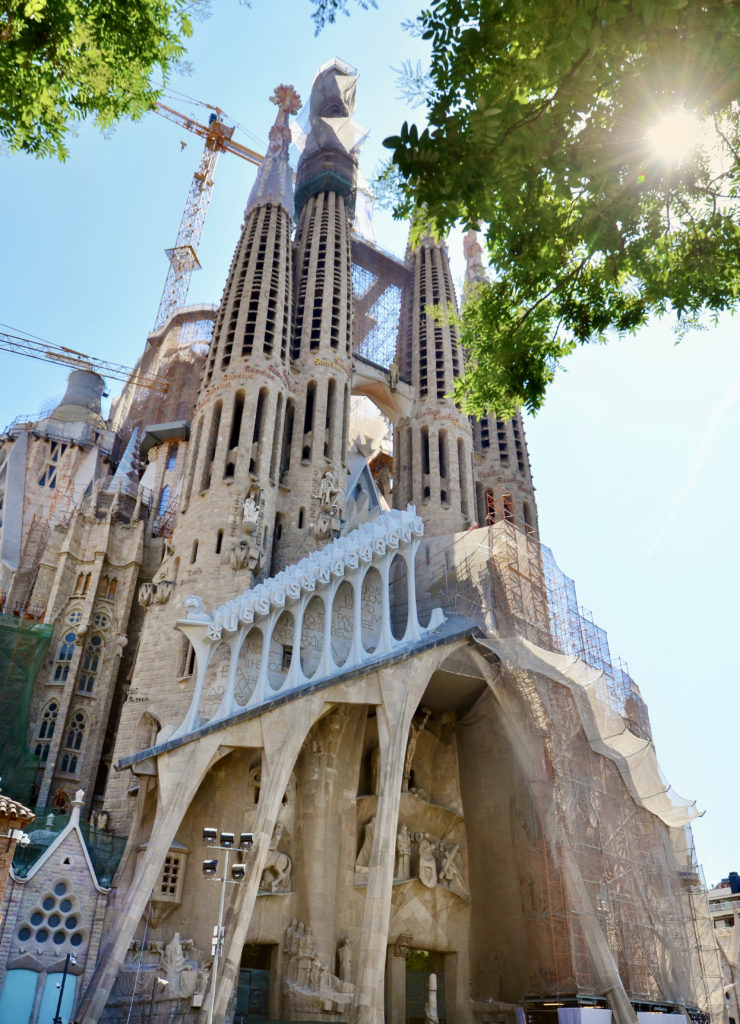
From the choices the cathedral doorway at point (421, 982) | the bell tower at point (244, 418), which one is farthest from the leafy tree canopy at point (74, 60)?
the cathedral doorway at point (421, 982)

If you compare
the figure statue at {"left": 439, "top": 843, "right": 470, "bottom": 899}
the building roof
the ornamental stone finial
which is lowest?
the building roof

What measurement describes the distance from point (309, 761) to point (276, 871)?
9.92 feet

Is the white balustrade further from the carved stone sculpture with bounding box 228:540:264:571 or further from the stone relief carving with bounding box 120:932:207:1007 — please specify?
the stone relief carving with bounding box 120:932:207:1007

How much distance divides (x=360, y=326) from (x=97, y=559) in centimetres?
2229

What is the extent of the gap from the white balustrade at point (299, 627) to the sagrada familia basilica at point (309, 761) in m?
0.08

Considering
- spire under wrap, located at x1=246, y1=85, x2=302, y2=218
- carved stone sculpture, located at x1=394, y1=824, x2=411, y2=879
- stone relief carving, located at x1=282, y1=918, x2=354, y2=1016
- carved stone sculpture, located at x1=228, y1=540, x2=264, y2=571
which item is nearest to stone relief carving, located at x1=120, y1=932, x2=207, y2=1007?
stone relief carving, located at x1=282, y1=918, x2=354, y2=1016

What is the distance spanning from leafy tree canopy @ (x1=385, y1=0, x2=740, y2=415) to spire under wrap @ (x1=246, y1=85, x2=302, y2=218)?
99.6ft

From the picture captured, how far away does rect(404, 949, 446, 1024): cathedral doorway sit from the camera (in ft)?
75.7

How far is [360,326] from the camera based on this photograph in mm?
47750

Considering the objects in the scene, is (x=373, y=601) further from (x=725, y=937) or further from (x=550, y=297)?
(x=725, y=937)

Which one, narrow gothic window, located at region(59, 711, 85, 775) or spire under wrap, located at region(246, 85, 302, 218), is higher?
spire under wrap, located at region(246, 85, 302, 218)

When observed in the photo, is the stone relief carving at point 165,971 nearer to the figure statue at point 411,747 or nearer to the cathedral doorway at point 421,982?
the cathedral doorway at point 421,982

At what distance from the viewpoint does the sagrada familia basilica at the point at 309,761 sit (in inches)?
752

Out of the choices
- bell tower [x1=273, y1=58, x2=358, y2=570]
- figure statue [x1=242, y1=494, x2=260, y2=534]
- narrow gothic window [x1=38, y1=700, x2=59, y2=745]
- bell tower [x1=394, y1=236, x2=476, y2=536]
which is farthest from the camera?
bell tower [x1=394, y1=236, x2=476, y2=536]
